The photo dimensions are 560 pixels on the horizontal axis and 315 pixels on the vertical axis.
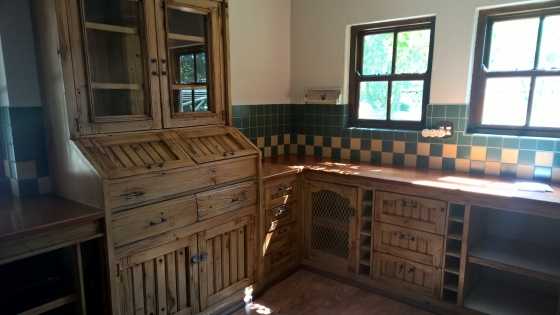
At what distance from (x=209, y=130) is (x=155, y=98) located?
0.41 metres

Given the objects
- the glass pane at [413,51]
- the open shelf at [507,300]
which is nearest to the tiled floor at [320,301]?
the open shelf at [507,300]

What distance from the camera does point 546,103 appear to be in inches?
94.4

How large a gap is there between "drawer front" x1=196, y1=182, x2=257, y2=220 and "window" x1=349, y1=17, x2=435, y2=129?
129 cm

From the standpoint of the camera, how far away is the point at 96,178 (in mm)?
1681

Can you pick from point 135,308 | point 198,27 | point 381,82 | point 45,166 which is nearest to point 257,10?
point 198,27

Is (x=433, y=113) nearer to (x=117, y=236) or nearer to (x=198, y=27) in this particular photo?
(x=198, y=27)

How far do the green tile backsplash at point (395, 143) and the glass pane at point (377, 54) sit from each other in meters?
0.40

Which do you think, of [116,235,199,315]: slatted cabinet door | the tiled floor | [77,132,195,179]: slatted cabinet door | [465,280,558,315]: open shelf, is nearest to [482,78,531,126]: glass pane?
[465,280,558,315]: open shelf

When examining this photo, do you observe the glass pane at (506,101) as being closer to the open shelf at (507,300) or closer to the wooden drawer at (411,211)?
the wooden drawer at (411,211)

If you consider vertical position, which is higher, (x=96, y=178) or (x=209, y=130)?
(x=209, y=130)

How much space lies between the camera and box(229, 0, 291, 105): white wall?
2.93m

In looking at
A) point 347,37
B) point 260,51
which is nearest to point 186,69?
point 260,51

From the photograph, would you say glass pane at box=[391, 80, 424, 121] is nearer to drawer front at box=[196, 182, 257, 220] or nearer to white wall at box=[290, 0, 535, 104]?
white wall at box=[290, 0, 535, 104]

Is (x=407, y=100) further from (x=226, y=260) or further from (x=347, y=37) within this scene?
(x=226, y=260)
